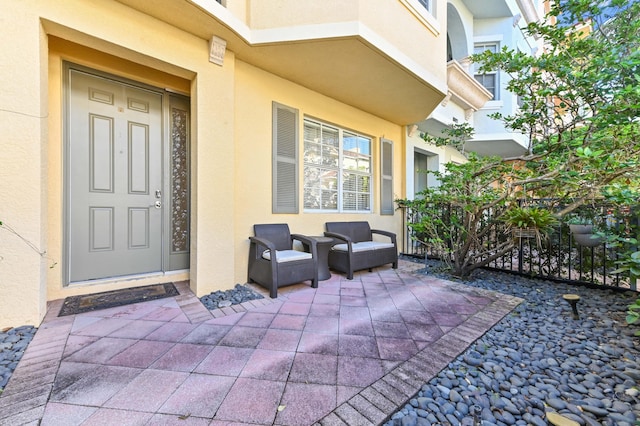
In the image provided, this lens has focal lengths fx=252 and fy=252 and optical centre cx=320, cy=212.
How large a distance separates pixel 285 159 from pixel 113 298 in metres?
2.59

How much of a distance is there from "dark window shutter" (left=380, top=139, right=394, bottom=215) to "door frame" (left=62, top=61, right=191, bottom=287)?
360cm

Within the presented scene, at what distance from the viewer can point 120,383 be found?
1431 millimetres

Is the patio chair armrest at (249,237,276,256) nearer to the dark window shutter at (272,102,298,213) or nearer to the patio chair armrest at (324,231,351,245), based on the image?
the dark window shutter at (272,102,298,213)

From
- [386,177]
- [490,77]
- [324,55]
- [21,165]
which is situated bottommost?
[21,165]

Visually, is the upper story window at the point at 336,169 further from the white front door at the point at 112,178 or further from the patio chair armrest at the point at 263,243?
the white front door at the point at 112,178

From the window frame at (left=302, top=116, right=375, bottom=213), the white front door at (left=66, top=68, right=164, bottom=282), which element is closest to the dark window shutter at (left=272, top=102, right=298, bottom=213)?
the window frame at (left=302, top=116, right=375, bottom=213)

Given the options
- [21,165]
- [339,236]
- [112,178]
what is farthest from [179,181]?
[339,236]

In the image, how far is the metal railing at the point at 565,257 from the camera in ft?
10.3

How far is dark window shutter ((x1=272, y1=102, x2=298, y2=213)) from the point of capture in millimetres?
3625

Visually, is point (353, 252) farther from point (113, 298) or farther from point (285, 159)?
point (113, 298)

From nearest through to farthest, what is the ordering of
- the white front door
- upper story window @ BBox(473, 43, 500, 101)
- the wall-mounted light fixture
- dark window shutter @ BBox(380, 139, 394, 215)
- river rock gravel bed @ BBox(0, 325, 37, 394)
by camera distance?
river rock gravel bed @ BBox(0, 325, 37, 394)
the white front door
the wall-mounted light fixture
dark window shutter @ BBox(380, 139, 394, 215)
upper story window @ BBox(473, 43, 500, 101)

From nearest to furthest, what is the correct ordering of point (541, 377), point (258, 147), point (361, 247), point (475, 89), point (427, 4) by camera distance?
point (541, 377), point (258, 147), point (361, 247), point (427, 4), point (475, 89)

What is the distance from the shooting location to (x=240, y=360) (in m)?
1.67

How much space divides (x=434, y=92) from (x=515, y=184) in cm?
195
